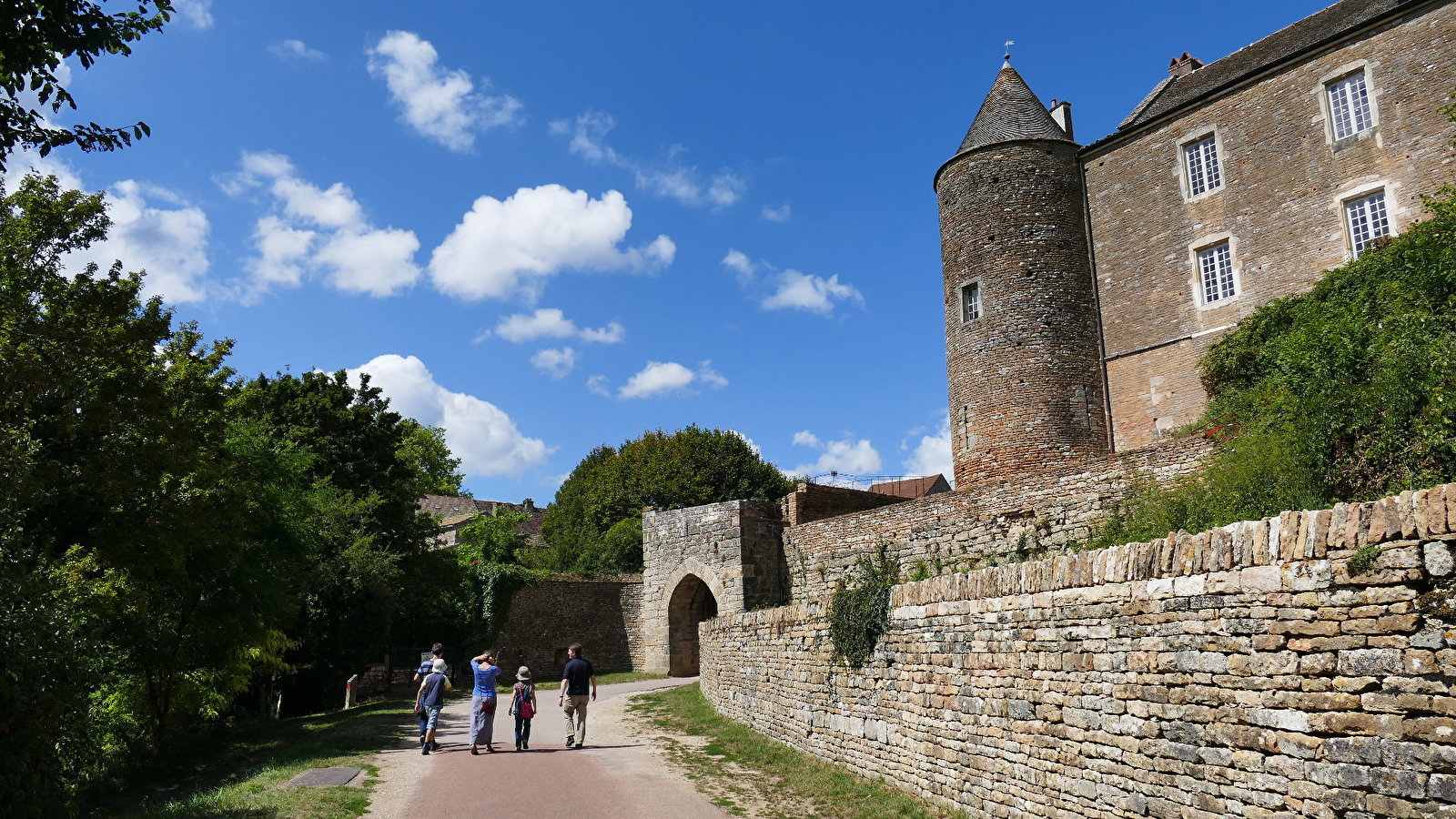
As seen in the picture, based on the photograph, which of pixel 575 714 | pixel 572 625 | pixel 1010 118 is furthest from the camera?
pixel 572 625

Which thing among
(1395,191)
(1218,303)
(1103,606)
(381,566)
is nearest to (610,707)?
(381,566)

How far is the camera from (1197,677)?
20.3 feet

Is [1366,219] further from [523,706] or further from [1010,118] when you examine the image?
[523,706]

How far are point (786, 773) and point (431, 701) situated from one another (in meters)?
5.23

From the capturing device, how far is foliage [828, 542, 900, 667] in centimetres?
1085

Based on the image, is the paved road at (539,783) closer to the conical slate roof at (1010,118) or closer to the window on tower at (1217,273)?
the window on tower at (1217,273)

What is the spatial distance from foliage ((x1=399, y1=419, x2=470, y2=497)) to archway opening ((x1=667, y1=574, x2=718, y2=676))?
2087cm

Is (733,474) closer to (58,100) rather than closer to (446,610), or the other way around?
(446,610)

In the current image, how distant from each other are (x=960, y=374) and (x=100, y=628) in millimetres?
18342

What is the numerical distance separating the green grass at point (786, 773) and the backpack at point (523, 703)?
7.32 feet

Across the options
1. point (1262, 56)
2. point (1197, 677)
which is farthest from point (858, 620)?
point (1262, 56)

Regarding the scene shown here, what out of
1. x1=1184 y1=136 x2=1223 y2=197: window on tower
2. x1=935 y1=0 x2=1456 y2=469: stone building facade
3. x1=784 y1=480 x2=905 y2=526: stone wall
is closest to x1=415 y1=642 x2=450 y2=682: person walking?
x1=784 y1=480 x2=905 y2=526: stone wall

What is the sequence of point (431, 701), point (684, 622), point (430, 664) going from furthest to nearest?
point (684, 622), point (430, 664), point (431, 701)

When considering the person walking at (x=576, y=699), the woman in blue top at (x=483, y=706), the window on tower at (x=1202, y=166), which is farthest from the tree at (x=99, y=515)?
the window on tower at (x=1202, y=166)
